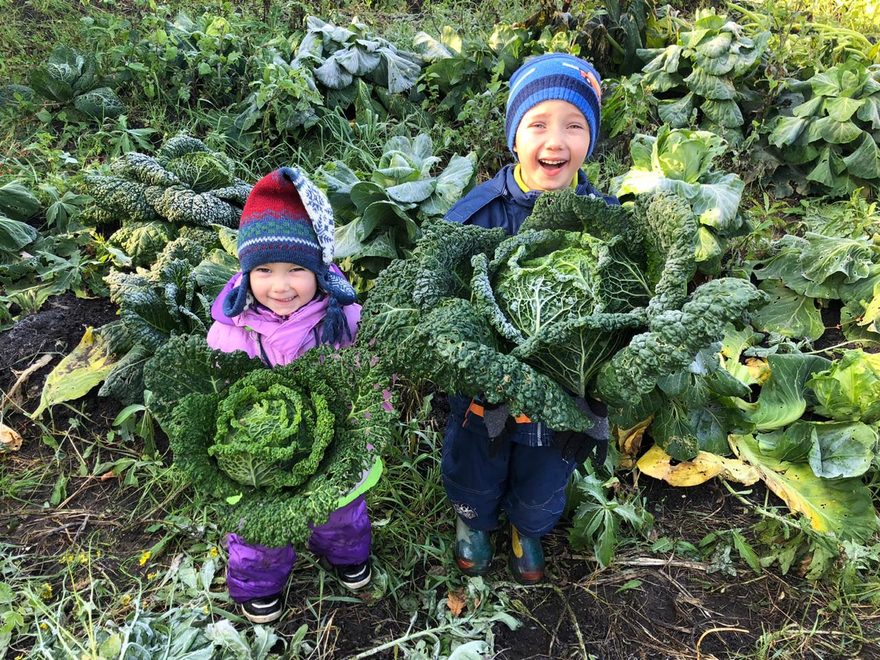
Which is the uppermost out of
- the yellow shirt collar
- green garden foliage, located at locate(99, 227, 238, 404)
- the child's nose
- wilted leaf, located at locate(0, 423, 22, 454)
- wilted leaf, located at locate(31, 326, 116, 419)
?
the child's nose

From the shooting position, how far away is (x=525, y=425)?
208 centimetres

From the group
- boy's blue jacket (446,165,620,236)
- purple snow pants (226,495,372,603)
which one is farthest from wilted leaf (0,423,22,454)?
boy's blue jacket (446,165,620,236)

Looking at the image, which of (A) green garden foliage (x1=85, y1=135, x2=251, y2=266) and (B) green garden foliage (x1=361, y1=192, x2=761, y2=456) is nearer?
(B) green garden foliage (x1=361, y1=192, x2=761, y2=456)

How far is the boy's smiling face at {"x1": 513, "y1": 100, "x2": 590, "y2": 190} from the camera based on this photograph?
2074 mm

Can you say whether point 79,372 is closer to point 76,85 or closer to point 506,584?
point 506,584

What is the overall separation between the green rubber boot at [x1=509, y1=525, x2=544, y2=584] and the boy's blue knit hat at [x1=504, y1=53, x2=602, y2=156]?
1.75 metres

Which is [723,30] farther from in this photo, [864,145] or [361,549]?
[361,549]

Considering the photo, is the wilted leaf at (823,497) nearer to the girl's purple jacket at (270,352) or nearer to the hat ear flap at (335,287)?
the girl's purple jacket at (270,352)

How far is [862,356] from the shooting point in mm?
2740

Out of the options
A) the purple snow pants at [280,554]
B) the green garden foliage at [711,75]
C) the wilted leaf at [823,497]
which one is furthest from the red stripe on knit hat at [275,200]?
the green garden foliage at [711,75]

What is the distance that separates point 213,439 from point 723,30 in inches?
188

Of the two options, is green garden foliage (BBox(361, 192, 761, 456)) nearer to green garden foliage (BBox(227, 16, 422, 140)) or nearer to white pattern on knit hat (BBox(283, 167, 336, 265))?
white pattern on knit hat (BBox(283, 167, 336, 265))

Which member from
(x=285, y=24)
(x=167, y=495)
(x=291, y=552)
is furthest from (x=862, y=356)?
(x=285, y=24)

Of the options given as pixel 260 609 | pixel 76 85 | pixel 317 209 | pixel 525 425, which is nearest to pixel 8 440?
pixel 260 609
